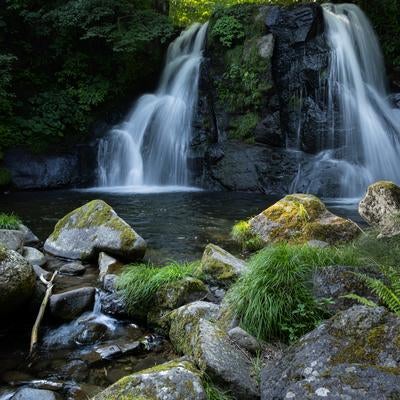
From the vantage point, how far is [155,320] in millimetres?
4609

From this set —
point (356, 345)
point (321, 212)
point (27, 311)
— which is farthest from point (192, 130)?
point (356, 345)

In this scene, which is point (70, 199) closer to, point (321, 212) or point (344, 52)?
point (321, 212)

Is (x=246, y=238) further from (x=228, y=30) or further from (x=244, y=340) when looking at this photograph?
(x=228, y=30)

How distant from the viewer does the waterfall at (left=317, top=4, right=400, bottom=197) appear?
549 inches

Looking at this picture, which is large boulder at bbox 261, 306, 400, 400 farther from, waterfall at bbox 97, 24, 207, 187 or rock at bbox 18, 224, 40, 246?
waterfall at bbox 97, 24, 207, 187

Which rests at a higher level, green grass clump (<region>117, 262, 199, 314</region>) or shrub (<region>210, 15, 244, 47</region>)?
shrub (<region>210, 15, 244, 47</region>)

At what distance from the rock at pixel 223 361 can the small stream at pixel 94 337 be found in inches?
31.8

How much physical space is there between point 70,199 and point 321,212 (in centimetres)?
790

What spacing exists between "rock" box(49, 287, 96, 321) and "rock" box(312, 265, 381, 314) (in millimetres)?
2568

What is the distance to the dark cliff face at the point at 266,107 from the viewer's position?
48.3 feet

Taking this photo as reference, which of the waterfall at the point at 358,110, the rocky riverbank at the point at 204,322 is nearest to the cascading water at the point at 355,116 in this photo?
the waterfall at the point at 358,110

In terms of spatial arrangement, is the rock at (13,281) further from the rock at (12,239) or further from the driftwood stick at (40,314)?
the rock at (12,239)

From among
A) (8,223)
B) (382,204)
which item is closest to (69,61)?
(8,223)

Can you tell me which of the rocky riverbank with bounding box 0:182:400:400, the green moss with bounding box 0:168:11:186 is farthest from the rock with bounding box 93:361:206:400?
the green moss with bounding box 0:168:11:186
